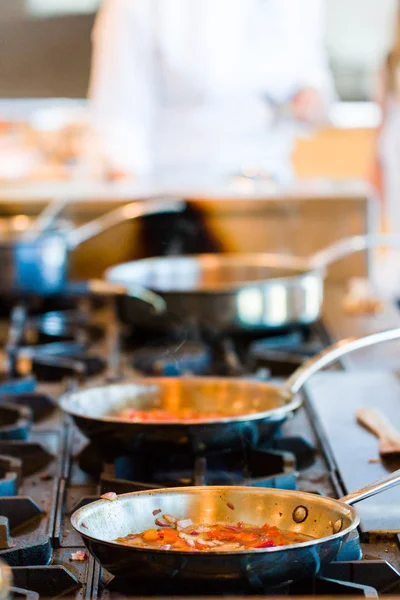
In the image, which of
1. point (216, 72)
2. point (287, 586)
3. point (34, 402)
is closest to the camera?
point (287, 586)

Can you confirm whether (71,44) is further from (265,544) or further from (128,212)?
(265,544)

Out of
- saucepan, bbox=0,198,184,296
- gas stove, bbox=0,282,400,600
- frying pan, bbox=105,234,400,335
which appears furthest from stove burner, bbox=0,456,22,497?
saucepan, bbox=0,198,184,296

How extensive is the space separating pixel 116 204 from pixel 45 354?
30.4 inches

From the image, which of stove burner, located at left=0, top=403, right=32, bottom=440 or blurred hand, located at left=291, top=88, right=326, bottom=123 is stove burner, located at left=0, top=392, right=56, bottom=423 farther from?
blurred hand, located at left=291, top=88, right=326, bottom=123

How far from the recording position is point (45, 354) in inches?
66.5

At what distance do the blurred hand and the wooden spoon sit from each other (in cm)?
215

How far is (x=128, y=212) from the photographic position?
236 centimetres

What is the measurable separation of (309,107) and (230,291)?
70.9 inches

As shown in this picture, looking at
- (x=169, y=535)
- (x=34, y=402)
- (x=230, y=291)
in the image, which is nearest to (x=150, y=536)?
(x=169, y=535)

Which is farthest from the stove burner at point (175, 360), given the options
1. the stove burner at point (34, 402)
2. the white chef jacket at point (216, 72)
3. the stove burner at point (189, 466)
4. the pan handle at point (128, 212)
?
the white chef jacket at point (216, 72)

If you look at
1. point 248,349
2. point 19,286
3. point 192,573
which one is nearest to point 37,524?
point 192,573

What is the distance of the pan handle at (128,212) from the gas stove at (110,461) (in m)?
0.30

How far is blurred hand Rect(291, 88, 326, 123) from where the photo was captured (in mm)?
3325

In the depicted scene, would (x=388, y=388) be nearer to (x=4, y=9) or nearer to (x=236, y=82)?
(x=236, y=82)
